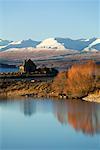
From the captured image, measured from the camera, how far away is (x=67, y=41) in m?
51.9

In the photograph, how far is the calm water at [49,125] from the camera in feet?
15.0

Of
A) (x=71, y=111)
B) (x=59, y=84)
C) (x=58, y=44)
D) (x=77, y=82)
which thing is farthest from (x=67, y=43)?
(x=71, y=111)

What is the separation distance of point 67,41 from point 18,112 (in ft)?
147

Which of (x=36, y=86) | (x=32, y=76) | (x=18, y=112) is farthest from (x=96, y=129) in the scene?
(x=32, y=76)

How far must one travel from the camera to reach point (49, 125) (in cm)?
584

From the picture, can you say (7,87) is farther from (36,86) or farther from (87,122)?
(87,122)

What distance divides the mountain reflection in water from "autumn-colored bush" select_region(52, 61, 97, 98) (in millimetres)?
602

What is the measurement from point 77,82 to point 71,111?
6.86 ft

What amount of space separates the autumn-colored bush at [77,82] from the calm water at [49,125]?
637 millimetres

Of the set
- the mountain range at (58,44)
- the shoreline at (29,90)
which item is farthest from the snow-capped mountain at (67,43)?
the shoreline at (29,90)

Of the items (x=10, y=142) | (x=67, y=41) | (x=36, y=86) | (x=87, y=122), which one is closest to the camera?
(x=10, y=142)

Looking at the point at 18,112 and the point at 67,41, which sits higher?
the point at 67,41

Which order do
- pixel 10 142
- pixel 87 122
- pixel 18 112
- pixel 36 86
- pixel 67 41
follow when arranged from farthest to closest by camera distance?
pixel 67 41 < pixel 36 86 < pixel 18 112 < pixel 87 122 < pixel 10 142

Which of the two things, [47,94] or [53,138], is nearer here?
[53,138]
